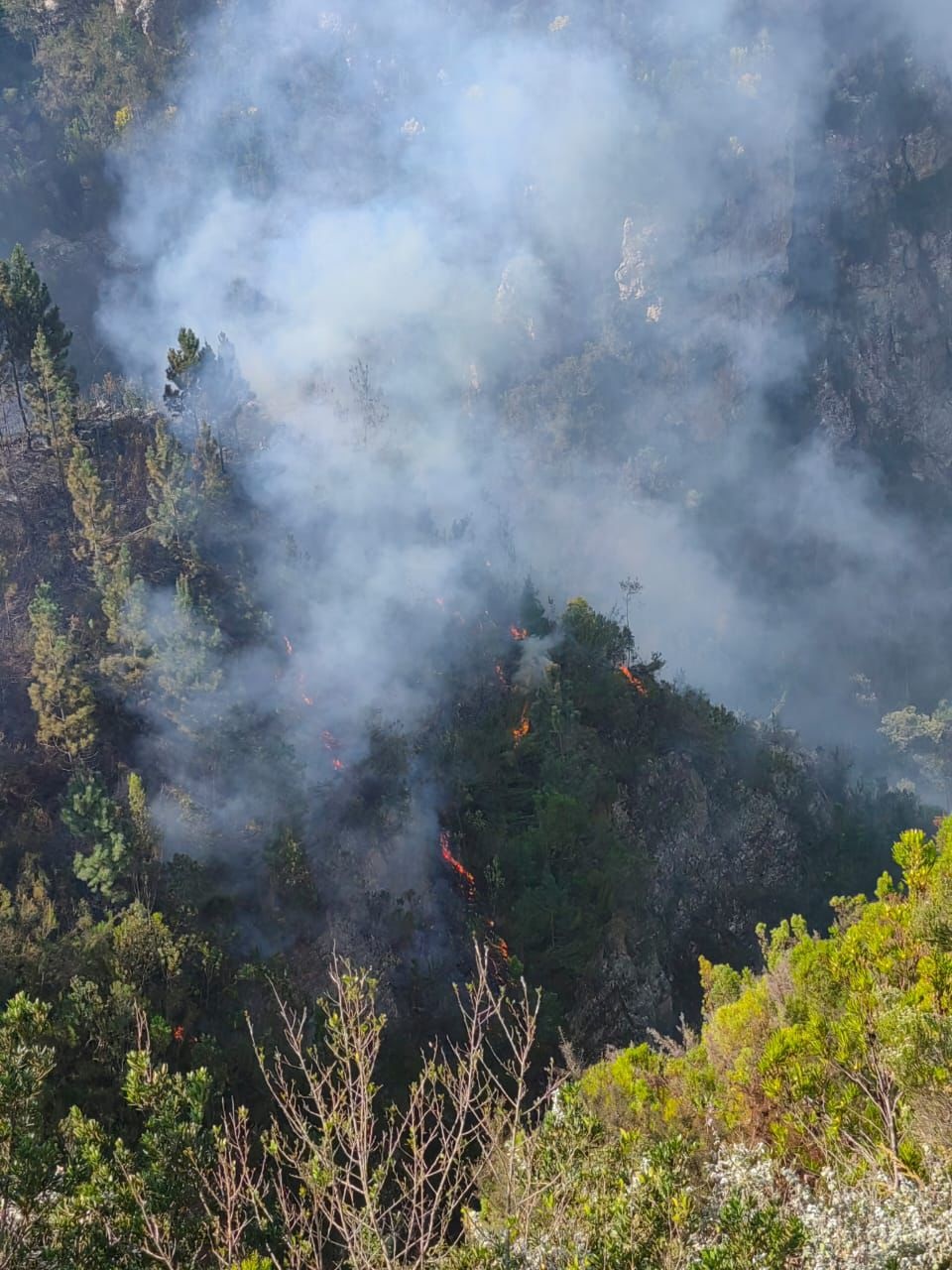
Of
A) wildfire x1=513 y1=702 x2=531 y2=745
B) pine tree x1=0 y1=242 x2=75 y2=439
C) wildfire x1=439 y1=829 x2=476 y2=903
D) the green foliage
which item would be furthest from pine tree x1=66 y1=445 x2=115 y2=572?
wildfire x1=513 y1=702 x2=531 y2=745

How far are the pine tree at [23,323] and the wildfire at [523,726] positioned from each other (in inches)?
622

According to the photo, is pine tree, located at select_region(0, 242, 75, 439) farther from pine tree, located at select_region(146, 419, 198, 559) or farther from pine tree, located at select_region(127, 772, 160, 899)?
pine tree, located at select_region(127, 772, 160, 899)

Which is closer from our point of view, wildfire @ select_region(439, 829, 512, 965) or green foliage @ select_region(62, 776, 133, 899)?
green foliage @ select_region(62, 776, 133, 899)

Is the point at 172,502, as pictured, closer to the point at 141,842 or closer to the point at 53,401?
the point at 53,401

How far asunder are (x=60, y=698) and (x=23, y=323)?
12751 mm

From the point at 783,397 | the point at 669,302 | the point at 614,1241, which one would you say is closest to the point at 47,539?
the point at 614,1241

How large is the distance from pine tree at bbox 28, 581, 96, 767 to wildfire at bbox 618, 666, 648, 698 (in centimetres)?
1699

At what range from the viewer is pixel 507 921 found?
25719 millimetres

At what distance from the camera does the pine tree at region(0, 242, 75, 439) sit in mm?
30125

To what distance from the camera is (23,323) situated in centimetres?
3053

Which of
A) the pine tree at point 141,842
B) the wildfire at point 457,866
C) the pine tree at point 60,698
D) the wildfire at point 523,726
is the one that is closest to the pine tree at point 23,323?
the pine tree at point 60,698

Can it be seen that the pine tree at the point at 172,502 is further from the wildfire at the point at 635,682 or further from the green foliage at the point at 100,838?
the wildfire at the point at 635,682

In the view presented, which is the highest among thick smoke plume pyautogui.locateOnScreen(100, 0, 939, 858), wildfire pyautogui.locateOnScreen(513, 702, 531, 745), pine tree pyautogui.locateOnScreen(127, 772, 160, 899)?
thick smoke plume pyautogui.locateOnScreen(100, 0, 939, 858)

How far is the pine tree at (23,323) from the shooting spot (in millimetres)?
30125
